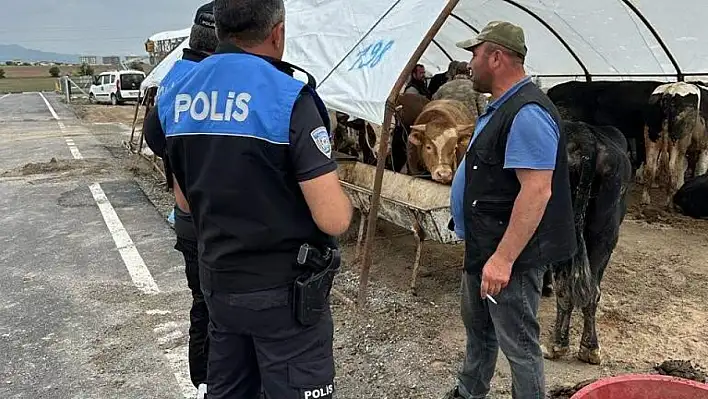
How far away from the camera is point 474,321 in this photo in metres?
3.20

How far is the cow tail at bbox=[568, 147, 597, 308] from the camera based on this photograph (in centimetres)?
375

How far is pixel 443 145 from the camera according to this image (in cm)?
592

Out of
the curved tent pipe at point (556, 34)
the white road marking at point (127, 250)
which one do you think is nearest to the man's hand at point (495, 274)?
the white road marking at point (127, 250)

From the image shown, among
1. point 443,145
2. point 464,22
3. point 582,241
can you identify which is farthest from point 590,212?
point 464,22

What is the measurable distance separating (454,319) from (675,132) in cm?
563

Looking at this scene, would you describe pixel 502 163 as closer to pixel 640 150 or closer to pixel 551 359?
pixel 551 359

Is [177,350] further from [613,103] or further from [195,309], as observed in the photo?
[613,103]

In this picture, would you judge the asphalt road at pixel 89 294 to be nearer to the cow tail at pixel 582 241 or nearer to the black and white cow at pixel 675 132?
the cow tail at pixel 582 241

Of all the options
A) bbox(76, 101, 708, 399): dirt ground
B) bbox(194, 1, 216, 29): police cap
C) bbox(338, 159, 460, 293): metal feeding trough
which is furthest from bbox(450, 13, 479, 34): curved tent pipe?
bbox(194, 1, 216, 29): police cap

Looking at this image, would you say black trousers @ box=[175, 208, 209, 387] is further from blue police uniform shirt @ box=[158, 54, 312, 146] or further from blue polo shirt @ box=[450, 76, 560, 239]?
blue polo shirt @ box=[450, 76, 560, 239]

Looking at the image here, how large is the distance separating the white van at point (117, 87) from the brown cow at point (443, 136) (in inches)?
1096

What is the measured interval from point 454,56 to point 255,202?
9.85 m

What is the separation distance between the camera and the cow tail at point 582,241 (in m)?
3.75

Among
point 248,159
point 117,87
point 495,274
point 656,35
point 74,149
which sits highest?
point 656,35
